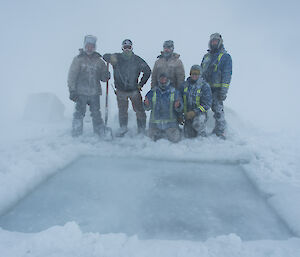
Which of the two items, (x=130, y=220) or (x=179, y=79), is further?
(x=179, y=79)

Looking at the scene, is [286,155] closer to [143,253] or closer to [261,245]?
[261,245]

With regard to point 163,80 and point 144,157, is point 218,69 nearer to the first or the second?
point 163,80

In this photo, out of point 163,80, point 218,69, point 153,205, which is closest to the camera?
point 153,205

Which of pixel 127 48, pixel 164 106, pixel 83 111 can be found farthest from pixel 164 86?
pixel 83 111

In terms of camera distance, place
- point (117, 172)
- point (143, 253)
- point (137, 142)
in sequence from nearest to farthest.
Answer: point (143, 253), point (117, 172), point (137, 142)

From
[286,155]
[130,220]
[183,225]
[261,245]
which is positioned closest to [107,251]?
[130,220]

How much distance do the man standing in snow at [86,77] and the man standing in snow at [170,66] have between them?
109cm

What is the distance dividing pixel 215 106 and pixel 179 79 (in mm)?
957

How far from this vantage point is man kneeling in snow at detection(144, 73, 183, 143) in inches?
187

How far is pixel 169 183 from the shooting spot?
3143 millimetres

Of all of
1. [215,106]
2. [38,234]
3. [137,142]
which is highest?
[215,106]

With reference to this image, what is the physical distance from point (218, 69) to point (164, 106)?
1332 millimetres

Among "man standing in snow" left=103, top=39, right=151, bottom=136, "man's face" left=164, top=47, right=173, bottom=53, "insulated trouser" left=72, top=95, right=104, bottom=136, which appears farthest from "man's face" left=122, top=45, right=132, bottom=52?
"insulated trouser" left=72, top=95, right=104, bottom=136

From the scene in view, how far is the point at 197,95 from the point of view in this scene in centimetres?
483
